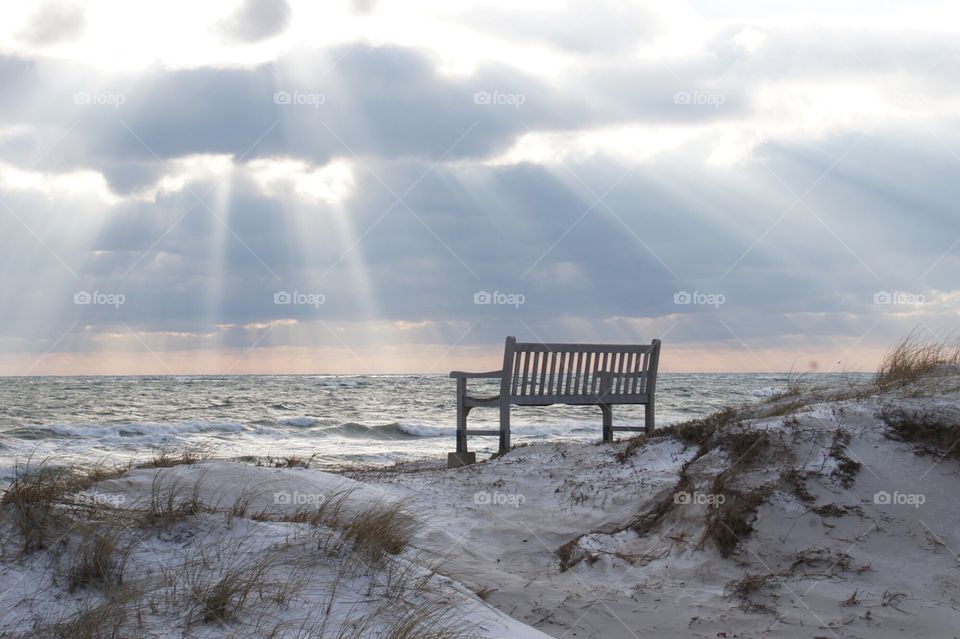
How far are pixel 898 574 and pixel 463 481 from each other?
12.7 ft

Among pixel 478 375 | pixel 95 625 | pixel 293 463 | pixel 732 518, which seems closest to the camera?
pixel 95 625

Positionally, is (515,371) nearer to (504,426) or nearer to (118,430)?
(504,426)

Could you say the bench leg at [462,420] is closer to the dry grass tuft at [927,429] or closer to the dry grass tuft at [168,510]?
the dry grass tuft at [927,429]

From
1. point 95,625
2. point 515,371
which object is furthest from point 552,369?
point 95,625

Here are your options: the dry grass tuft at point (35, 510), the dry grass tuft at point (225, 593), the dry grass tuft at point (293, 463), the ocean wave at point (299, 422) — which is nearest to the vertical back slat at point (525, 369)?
the dry grass tuft at point (293, 463)

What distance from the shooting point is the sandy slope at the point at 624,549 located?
3.09m

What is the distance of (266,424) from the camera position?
20.9m

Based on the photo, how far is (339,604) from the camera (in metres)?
3.04

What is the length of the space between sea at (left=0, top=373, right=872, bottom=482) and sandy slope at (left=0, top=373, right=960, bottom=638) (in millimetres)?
3488

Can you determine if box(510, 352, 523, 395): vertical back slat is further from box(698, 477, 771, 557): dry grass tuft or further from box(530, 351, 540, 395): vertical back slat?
box(698, 477, 771, 557): dry grass tuft

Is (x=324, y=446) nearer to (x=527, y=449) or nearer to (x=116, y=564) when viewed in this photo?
(x=527, y=449)

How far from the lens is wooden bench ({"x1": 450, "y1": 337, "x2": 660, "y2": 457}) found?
920 centimetres

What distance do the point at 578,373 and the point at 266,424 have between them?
1350 centimetres

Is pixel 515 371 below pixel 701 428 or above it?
above
